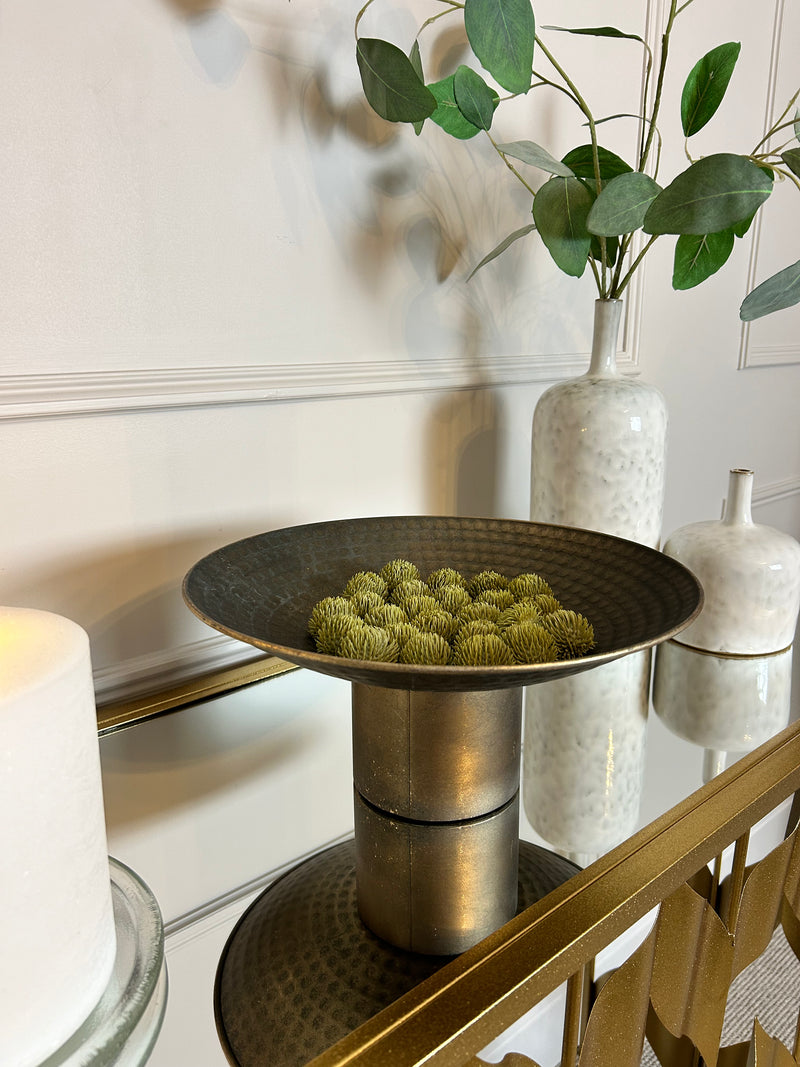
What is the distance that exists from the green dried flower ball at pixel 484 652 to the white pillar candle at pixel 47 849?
0.16 metres

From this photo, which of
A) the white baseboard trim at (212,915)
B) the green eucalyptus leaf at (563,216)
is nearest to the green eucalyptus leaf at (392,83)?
the green eucalyptus leaf at (563,216)

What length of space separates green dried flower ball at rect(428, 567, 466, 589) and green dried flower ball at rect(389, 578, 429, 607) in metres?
0.01

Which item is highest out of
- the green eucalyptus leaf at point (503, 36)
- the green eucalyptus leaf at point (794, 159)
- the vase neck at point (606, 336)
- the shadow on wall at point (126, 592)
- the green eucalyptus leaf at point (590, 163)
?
the green eucalyptus leaf at point (503, 36)

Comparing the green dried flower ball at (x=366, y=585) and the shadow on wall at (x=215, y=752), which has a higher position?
the green dried flower ball at (x=366, y=585)

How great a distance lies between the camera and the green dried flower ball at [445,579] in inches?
17.7

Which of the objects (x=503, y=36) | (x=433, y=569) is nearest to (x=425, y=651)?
(x=433, y=569)

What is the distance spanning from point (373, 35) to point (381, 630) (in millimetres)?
424

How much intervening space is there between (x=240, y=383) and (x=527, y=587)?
0.23 metres

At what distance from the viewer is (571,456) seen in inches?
23.0

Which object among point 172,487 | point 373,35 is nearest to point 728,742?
point 172,487

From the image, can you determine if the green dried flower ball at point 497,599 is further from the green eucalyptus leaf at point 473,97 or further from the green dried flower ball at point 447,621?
the green eucalyptus leaf at point 473,97

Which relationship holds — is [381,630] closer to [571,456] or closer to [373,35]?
[571,456]

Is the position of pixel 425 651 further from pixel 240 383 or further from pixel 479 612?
pixel 240 383

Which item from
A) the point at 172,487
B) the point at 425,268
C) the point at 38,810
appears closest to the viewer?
the point at 38,810
